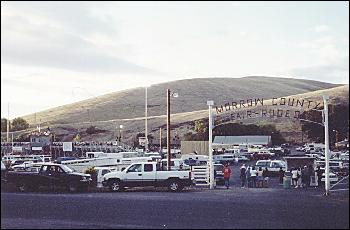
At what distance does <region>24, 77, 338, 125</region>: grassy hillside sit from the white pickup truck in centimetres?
260

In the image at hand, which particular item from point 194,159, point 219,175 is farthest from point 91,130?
point 194,159

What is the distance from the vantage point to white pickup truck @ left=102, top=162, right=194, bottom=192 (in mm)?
13172

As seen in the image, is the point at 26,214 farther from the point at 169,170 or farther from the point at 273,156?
the point at 273,156

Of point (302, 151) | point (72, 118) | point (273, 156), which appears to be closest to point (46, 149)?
point (72, 118)

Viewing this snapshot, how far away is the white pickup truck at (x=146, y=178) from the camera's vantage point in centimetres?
1317

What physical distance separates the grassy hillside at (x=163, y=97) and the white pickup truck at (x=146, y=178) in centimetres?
260

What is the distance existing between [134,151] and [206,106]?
9.41 feet

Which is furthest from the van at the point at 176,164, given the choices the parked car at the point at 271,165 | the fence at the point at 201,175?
the parked car at the point at 271,165

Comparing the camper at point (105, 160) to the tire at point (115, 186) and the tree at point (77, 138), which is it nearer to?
the tire at point (115, 186)

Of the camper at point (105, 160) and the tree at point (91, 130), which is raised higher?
the tree at point (91, 130)

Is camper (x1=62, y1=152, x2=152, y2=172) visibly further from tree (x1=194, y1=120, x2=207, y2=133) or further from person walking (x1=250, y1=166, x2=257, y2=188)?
person walking (x1=250, y1=166, x2=257, y2=188)

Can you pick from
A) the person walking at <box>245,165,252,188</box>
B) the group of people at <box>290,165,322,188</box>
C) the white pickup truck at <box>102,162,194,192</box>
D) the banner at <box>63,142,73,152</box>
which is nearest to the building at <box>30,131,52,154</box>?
the banner at <box>63,142,73,152</box>

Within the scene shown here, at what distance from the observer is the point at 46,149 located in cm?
718

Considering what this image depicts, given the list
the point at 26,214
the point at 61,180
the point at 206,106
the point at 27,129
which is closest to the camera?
the point at 26,214
